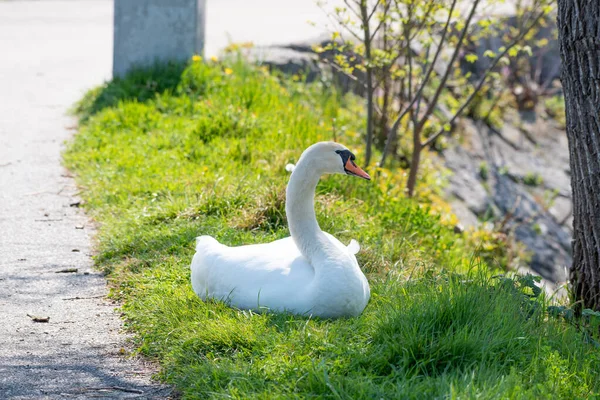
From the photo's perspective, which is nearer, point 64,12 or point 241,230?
point 241,230

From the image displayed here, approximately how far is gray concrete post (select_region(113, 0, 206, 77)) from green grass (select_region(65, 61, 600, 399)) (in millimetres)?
331

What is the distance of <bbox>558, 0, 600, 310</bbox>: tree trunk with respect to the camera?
4.72 metres

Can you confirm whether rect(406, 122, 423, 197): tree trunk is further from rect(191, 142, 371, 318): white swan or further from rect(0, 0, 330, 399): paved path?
rect(191, 142, 371, 318): white swan

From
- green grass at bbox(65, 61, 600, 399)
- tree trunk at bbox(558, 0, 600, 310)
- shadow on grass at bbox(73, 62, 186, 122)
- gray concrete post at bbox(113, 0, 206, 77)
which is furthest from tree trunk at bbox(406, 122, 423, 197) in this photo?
tree trunk at bbox(558, 0, 600, 310)

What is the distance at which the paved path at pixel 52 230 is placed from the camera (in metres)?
4.07

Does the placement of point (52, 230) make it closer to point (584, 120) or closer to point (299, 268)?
point (299, 268)

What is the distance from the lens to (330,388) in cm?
348

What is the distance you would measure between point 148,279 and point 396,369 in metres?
2.08

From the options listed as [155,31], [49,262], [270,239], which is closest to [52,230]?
[49,262]

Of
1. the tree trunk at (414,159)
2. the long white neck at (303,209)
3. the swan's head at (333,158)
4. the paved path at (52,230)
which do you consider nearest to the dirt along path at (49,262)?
the paved path at (52,230)

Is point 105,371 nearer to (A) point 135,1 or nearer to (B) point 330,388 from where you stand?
(B) point 330,388

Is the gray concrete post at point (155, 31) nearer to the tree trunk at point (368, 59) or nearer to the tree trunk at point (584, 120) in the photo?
the tree trunk at point (368, 59)

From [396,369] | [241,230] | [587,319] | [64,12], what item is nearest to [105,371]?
[396,369]

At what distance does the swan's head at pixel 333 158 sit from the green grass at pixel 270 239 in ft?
2.56
